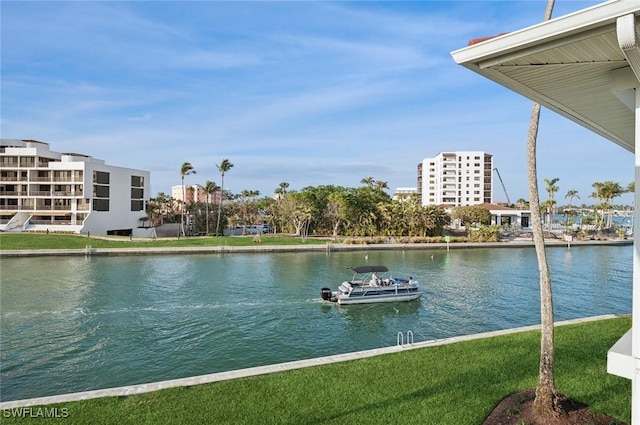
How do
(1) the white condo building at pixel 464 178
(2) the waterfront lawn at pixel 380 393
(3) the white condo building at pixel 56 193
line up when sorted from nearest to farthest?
(2) the waterfront lawn at pixel 380 393 → (3) the white condo building at pixel 56 193 → (1) the white condo building at pixel 464 178

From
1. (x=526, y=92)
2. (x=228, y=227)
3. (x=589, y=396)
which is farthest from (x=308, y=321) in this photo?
(x=228, y=227)

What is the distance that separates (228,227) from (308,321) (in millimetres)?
59685

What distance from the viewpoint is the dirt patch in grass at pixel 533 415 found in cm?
666

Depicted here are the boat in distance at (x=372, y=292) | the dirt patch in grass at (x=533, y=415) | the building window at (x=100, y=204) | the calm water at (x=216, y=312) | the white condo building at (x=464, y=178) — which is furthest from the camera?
the white condo building at (x=464, y=178)

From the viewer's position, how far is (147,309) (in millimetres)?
21422

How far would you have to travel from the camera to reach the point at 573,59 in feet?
12.6

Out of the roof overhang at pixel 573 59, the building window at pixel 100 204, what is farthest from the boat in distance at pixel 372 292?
the building window at pixel 100 204

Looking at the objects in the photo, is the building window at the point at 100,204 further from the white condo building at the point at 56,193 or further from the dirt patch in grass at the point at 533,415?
the dirt patch in grass at the point at 533,415

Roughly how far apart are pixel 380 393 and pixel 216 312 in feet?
A: 47.1

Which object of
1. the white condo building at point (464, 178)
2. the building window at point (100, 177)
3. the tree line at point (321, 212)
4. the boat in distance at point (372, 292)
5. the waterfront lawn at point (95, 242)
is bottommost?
the boat in distance at point (372, 292)

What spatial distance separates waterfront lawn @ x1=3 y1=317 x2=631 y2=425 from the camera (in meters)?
7.25

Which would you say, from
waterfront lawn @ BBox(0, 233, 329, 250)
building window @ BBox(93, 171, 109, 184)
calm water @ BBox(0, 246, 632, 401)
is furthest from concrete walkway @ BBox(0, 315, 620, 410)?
building window @ BBox(93, 171, 109, 184)

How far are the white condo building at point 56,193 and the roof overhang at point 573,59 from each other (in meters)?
62.1

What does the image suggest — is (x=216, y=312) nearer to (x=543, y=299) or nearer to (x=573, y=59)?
(x=543, y=299)
